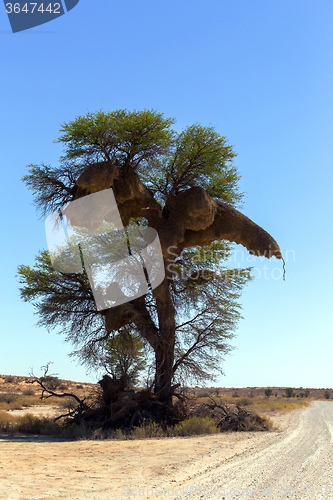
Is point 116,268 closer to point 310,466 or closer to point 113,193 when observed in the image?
point 113,193

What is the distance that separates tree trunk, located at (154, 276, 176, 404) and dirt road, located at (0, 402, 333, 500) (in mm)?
5598

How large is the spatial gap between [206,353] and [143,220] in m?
7.07

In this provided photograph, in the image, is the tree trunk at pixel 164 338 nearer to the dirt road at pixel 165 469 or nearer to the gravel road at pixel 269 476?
the dirt road at pixel 165 469

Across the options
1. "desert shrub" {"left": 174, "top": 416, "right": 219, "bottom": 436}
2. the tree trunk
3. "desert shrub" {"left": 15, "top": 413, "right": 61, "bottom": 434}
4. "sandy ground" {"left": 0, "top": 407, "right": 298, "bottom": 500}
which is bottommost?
"desert shrub" {"left": 15, "top": 413, "right": 61, "bottom": 434}

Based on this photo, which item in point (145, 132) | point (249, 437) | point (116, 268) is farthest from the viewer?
point (116, 268)

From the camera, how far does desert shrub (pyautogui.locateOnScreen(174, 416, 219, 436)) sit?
41.5 feet

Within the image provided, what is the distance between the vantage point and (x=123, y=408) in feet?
44.6

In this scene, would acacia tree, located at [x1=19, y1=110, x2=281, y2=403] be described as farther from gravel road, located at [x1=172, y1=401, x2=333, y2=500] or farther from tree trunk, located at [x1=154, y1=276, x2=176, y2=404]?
gravel road, located at [x1=172, y1=401, x2=333, y2=500]

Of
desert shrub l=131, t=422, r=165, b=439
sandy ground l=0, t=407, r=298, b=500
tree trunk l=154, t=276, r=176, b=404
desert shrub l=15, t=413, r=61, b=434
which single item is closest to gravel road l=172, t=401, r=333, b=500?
sandy ground l=0, t=407, r=298, b=500

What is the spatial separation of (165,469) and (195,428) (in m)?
6.29

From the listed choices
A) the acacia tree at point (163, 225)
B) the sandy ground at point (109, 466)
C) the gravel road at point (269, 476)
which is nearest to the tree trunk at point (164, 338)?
the acacia tree at point (163, 225)

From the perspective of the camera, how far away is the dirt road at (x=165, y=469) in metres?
5.32

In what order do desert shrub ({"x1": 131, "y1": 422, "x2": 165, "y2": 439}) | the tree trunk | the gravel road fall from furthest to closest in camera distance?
the tree trunk < desert shrub ({"x1": 131, "y1": 422, "x2": 165, "y2": 439}) < the gravel road

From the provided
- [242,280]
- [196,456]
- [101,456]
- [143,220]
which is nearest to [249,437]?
[196,456]
